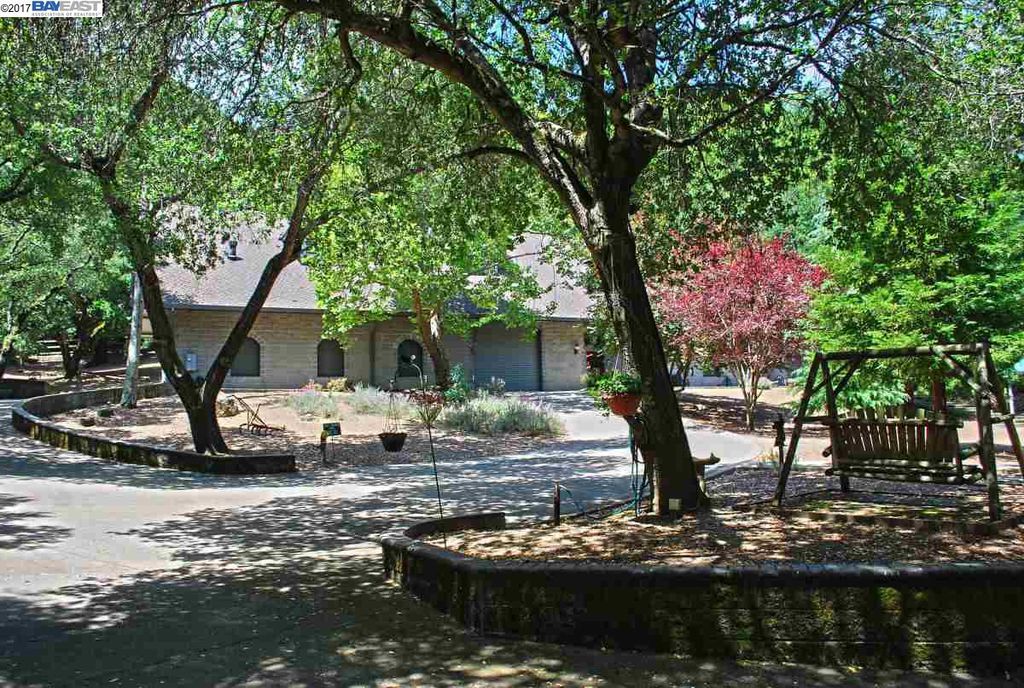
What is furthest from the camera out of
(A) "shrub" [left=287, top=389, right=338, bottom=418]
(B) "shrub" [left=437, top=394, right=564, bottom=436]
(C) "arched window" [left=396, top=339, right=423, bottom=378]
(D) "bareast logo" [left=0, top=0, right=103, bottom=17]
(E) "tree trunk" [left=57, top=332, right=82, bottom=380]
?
(E) "tree trunk" [left=57, top=332, right=82, bottom=380]

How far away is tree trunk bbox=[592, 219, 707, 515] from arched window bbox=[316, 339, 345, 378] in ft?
84.5

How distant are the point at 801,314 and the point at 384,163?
43.5 feet

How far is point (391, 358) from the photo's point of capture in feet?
112

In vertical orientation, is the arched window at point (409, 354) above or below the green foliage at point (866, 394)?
above

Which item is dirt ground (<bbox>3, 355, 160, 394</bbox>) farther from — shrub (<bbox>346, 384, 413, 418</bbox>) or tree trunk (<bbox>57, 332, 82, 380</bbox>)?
shrub (<bbox>346, 384, 413, 418</bbox>)

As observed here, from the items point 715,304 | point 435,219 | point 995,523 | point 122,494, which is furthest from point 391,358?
point 995,523

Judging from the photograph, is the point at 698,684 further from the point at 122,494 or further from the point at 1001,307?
the point at 1001,307

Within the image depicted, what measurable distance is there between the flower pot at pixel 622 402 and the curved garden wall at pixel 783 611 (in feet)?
8.62

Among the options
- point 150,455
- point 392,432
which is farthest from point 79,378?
point 150,455

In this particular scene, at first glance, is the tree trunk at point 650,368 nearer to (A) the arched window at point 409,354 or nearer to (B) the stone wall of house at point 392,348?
(B) the stone wall of house at point 392,348

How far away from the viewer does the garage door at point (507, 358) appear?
117 ft

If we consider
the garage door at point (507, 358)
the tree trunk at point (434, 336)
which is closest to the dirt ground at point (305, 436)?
the tree trunk at point (434, 336)

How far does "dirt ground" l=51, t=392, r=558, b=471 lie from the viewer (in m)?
17.7

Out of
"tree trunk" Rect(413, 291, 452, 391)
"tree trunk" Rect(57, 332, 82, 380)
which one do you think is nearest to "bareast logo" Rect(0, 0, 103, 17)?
"tree trunk" Rect(413, 291, 452, 391)
